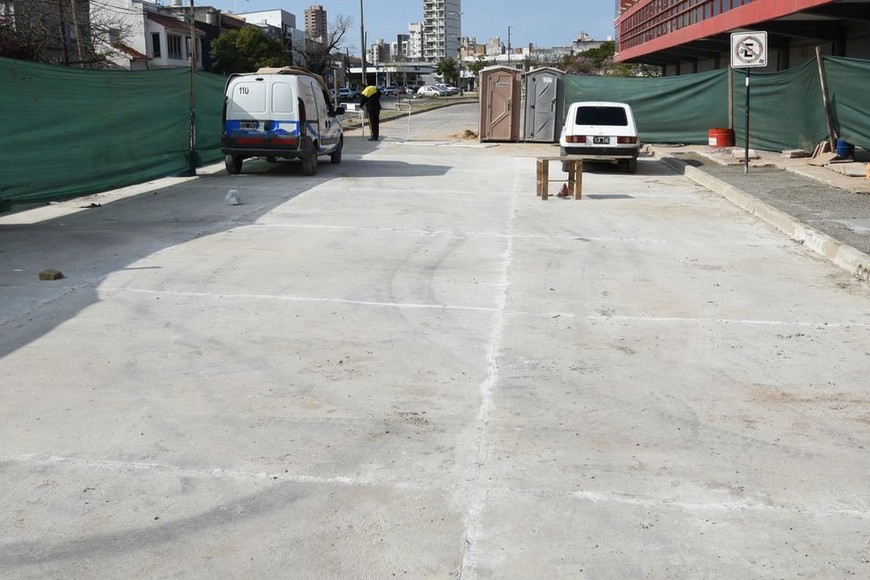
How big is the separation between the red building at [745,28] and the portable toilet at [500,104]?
6.64 meters

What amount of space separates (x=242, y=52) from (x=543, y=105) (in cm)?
5705

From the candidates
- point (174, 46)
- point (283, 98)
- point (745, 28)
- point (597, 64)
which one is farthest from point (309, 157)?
point (597, 64)

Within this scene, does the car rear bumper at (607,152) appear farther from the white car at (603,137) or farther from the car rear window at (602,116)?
the car rear window at (602,116)

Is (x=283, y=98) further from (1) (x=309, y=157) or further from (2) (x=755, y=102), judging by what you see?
(2) (x=755, y=102)

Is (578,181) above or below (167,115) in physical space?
below

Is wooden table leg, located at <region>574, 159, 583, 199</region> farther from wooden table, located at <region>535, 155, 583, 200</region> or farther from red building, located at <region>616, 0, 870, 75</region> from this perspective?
red building, located at <region>616, 0, 870, 75</region>

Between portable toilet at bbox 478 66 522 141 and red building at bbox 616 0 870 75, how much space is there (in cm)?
664

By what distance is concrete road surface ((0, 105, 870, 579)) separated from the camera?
4.14m

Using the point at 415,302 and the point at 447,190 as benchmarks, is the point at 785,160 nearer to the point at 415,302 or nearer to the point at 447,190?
the point at 447,190

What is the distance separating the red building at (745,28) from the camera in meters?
22.5

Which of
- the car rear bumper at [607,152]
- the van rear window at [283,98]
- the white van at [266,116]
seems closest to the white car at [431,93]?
the car rear bumper at [607,152]

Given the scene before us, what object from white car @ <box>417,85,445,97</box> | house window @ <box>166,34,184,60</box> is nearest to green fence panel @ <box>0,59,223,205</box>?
house window @ <box>166,34,184,60</box>

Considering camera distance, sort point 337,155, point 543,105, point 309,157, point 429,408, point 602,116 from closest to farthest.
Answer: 1. point 429,408
2. point 309,157
3. point 602,116
4. point 337,155
5. point 543,105

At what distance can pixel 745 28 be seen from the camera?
27.8 m
